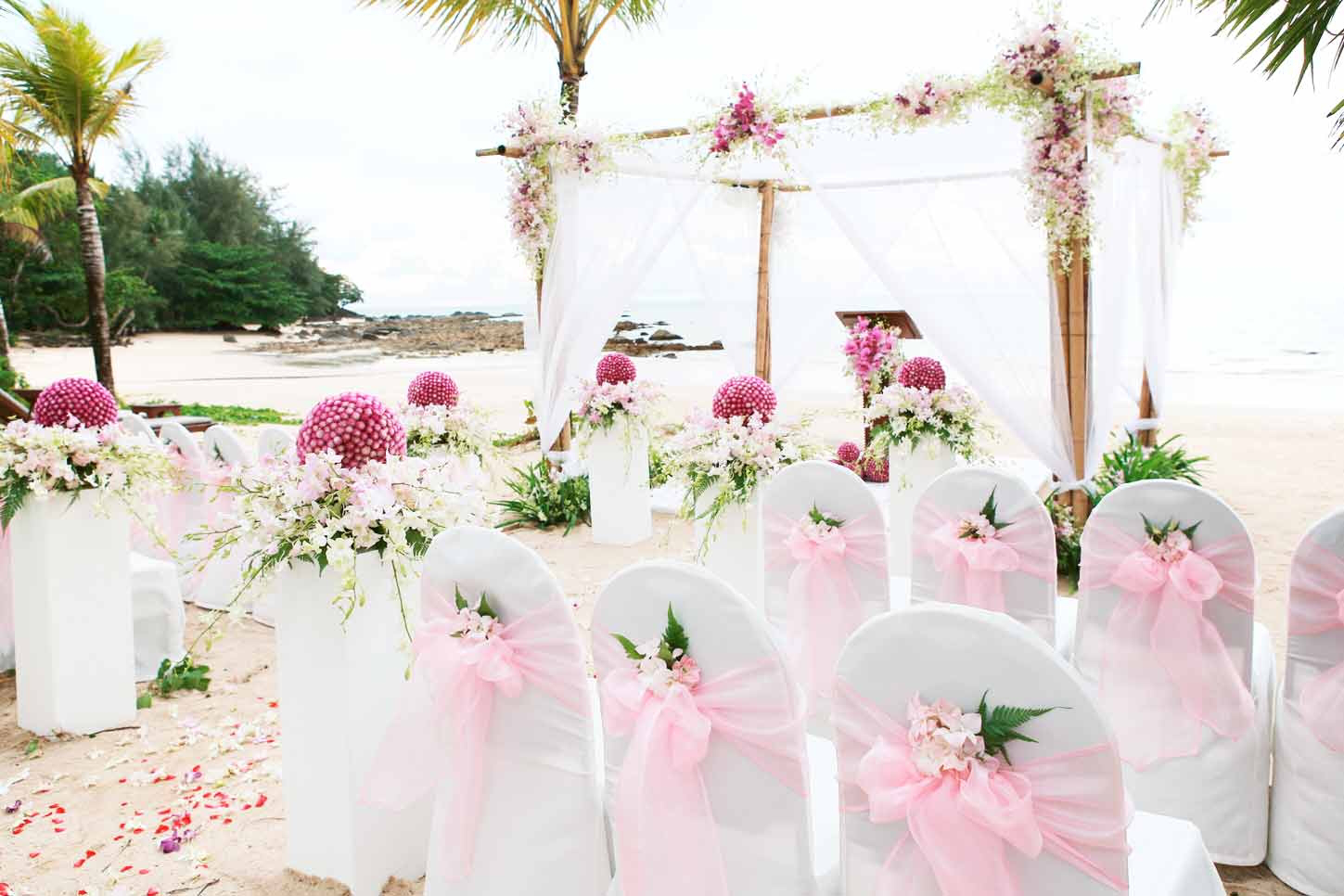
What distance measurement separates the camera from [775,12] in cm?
1471

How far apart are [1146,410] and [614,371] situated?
3.81 m

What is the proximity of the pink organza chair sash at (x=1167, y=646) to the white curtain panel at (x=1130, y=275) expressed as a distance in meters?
2.59

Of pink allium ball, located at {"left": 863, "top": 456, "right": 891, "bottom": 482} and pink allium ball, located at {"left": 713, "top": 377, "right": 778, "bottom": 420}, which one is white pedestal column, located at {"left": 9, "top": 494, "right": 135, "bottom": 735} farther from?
pink allium ball, located at {"left": 863, "top": 456, "right": 891, "bottom": 482}

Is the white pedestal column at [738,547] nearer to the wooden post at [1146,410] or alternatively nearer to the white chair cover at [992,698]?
the white chair cover at [992,698]

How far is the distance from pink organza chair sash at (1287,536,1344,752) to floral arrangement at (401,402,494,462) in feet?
12.2

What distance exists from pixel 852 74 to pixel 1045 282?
61.5 inches

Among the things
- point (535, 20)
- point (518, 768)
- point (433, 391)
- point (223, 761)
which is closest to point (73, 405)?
point (223, 761)

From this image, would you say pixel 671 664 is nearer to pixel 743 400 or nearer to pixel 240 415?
pixel 743 400

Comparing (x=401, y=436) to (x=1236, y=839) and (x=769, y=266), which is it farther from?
(x=769, y=266)

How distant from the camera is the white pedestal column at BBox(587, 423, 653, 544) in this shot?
566 centimetres

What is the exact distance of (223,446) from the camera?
4.00 meters

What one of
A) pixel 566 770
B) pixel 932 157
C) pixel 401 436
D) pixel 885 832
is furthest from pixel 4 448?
pixel 932 157

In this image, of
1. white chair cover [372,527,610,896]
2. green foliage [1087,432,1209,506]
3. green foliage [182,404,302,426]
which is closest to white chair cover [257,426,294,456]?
white chair cover [372,527,610,896]

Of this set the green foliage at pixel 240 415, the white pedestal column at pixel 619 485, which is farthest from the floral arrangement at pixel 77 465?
the green foliage at pixel 240 415
